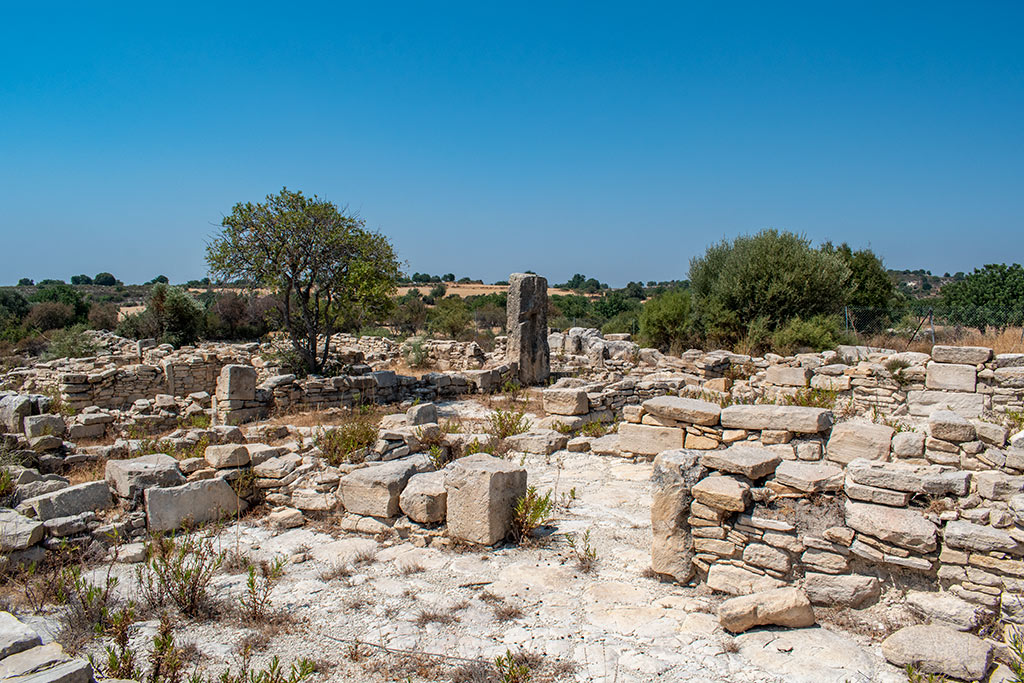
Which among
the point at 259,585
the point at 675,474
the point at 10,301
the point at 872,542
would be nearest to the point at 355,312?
the point at 259,585

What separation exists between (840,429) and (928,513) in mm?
1343

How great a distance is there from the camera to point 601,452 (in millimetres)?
8539

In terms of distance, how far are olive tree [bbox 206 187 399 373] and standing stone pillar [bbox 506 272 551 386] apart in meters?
3.31

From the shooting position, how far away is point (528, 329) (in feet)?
50.4

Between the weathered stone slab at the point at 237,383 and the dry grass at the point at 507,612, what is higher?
the weathered stone slab at the point at 237,383

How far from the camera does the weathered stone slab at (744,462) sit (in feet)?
14.4

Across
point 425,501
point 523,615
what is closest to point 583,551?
point 523,615

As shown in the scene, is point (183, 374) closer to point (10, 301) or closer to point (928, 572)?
point (928, 572)

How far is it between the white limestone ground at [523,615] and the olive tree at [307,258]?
28.2 feet

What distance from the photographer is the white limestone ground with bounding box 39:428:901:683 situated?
3426 millimetres

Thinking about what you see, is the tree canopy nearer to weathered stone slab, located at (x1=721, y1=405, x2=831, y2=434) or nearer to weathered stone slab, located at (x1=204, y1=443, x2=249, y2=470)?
weathered stone slab, located at (x1=721, y1=405, x2=831, y2=434)

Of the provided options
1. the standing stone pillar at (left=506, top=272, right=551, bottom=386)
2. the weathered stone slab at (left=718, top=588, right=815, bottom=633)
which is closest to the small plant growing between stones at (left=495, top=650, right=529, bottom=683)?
the weathered stone slab at (left=718, top=588, right=815, bottom=633)

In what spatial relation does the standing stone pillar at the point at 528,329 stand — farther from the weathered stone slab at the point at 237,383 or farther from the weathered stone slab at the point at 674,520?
the weathered stone slab at the point at 674,520

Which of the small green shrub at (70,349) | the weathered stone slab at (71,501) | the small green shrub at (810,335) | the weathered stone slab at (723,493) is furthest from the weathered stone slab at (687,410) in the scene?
the small green shrub at (70,349)
